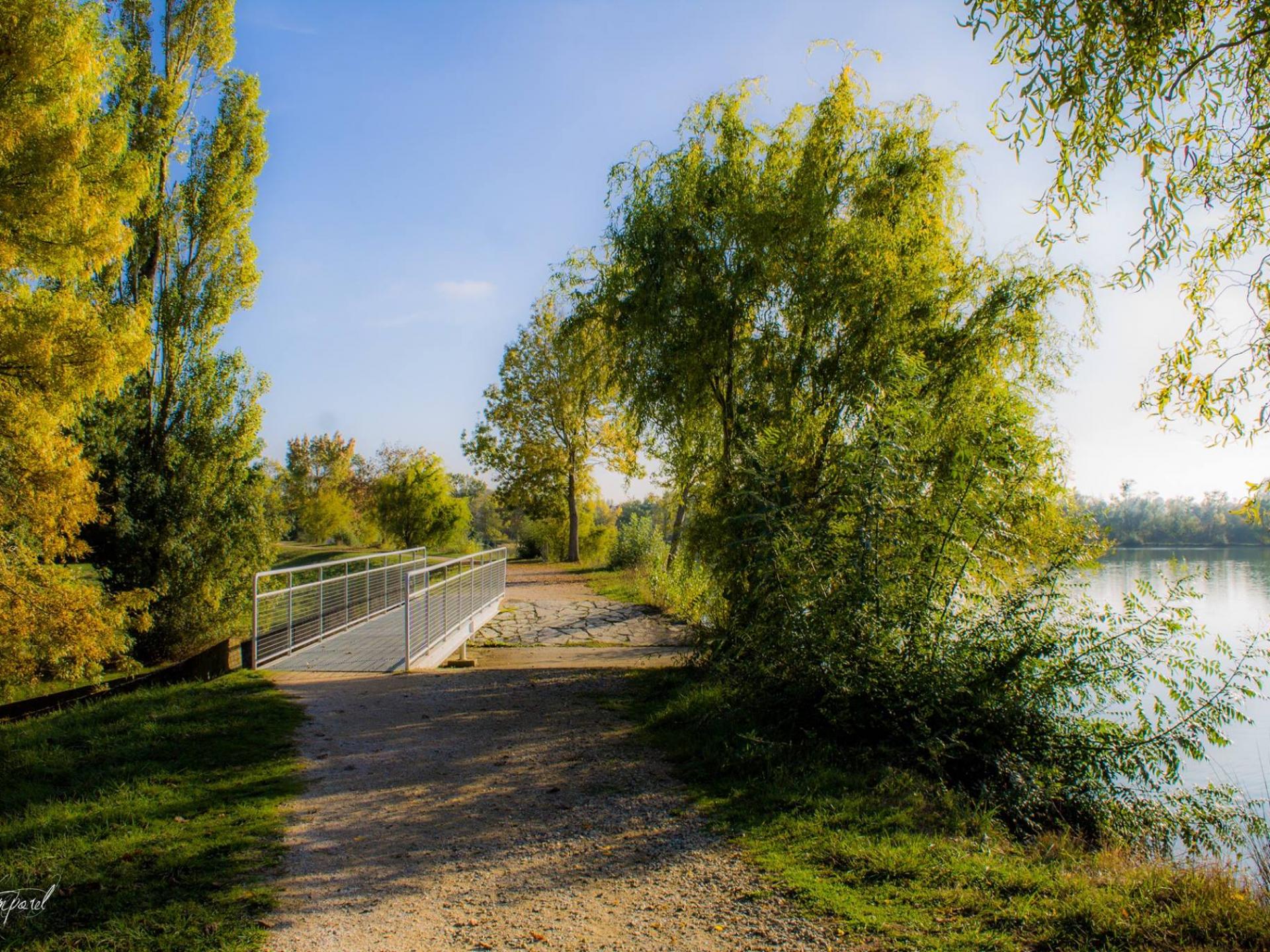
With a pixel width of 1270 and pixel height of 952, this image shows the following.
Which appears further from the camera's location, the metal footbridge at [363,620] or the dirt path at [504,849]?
the metal footbridge at [363,620]

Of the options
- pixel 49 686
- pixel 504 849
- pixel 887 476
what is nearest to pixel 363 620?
pixel 49 686

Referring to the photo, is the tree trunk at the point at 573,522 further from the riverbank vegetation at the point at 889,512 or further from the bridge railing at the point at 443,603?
the riverbank vegetation at the point at 889,512

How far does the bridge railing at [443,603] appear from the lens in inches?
412

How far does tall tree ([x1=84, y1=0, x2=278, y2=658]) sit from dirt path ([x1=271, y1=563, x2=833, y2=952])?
854 cm

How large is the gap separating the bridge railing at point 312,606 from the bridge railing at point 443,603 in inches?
22.0

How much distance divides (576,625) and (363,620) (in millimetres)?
4086

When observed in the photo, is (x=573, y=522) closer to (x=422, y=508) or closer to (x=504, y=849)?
(x=422, y=508)

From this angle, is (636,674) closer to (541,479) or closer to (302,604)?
Answer: (302,604)

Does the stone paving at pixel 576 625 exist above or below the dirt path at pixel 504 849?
below

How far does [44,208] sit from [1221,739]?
39.2 feet

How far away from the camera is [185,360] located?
48.1ft

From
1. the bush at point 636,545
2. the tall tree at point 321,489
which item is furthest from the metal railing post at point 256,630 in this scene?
the tall tree at point 321,489

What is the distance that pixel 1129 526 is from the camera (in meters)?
22.2

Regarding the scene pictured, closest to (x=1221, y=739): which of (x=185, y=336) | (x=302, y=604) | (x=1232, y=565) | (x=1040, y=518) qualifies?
(x=1040, y=518)
